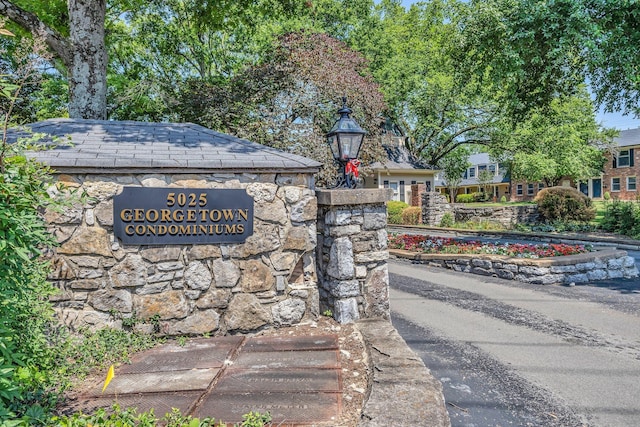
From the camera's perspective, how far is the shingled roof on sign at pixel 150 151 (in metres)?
3.77

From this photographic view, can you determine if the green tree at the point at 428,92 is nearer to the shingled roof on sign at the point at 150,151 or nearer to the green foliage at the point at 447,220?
the green foliage at the point at 447,220

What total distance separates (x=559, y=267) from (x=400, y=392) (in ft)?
22.0

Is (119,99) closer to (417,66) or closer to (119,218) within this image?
(119,218)

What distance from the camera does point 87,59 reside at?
7.89 metres

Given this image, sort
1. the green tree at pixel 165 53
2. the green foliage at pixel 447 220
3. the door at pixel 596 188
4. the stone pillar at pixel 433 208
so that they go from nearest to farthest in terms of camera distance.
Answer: the green tree at pixel 165 53
the green foliage at pixel 447 220
the stone pillar at pixel 433 208
the door at pixel 596 188

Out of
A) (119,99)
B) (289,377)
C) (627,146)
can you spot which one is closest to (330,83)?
(119,99)

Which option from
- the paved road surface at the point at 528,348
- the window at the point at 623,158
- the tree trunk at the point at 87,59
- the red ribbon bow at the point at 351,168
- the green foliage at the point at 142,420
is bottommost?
the paved road surface at the point at 528,348

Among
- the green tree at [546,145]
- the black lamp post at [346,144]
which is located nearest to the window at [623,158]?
the green tree at [546,145]

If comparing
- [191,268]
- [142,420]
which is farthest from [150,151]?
[142,420]

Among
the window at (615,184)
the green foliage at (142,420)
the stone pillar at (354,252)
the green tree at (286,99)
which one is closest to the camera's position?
the green foliage at (142,420)

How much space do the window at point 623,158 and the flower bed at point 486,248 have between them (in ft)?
99.4

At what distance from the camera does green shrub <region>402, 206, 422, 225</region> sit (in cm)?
2058

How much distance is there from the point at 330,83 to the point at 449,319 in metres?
10.0

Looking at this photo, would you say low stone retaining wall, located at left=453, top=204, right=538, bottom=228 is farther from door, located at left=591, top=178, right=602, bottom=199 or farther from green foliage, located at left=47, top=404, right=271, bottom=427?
door, located at left=591, top=178, right=602, bottom=199
